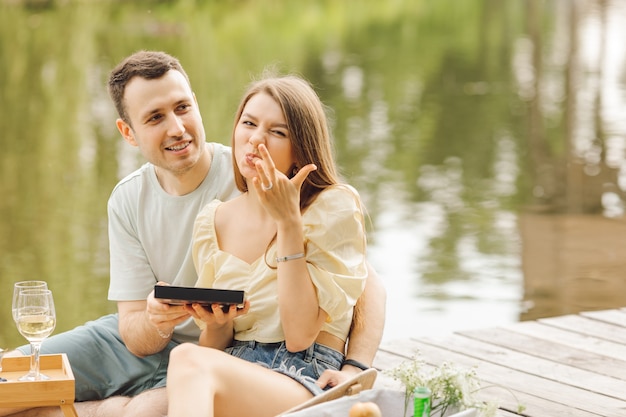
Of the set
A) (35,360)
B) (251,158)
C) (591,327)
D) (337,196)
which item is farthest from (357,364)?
(591,327)

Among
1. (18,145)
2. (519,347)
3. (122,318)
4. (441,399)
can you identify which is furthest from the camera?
(18,145)

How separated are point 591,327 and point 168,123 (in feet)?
6.49

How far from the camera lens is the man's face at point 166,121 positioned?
11.5 ft

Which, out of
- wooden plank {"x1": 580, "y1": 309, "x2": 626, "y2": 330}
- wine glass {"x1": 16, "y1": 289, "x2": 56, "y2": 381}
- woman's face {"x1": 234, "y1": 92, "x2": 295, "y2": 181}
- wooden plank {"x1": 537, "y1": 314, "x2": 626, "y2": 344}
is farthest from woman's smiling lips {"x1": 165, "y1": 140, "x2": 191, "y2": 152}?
wooden plank {"x1": 580, "y1": 309, "x2": 626, "y2": 330}

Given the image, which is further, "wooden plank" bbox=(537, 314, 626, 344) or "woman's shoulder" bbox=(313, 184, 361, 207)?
"wooden plank" bbox=(537, 314, 626, 344)

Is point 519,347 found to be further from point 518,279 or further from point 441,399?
point 518,279

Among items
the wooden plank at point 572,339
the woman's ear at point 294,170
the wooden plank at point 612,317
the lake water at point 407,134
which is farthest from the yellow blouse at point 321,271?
the lake water at point 407,134

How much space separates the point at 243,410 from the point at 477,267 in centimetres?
465

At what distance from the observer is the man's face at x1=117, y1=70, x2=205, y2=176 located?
11.5ft

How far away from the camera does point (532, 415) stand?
368cm

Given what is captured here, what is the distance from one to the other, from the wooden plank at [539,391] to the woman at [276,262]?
21.6 inches

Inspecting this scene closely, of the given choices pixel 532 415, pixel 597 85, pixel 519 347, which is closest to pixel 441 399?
pixel 532 415

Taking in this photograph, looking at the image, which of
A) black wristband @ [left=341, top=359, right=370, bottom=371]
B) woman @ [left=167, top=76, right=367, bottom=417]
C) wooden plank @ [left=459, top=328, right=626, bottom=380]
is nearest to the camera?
woman @ [left=167, top=76, right=367, bottom=417]

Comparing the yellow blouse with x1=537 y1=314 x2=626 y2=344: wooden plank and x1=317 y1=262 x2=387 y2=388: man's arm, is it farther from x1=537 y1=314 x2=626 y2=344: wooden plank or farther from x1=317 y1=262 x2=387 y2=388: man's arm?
x1=537 y1=314 x2=626 y2=344: wooden plank
